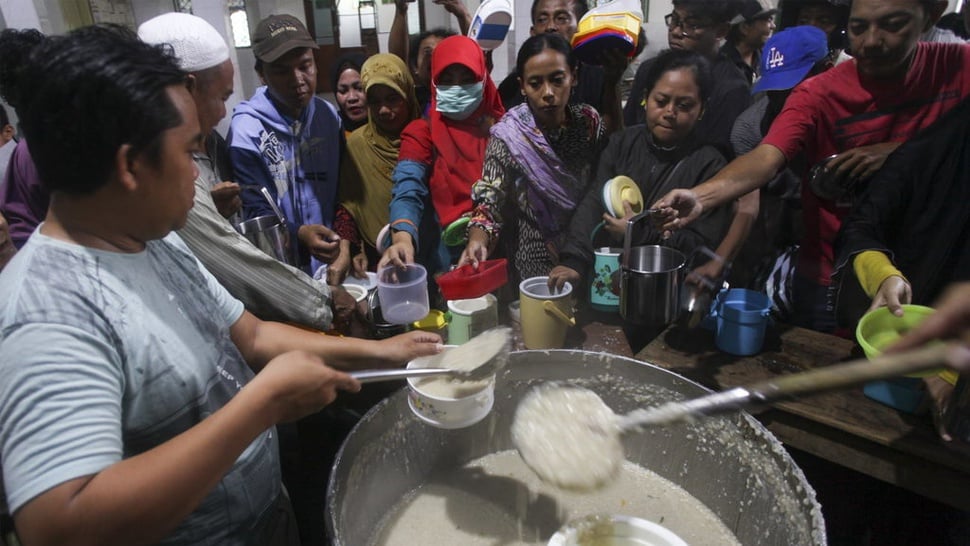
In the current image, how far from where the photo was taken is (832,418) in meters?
1.51

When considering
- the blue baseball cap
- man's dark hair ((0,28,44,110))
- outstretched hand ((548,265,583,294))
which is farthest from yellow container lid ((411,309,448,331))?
the blue baseball cap

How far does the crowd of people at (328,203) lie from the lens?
0.80 m

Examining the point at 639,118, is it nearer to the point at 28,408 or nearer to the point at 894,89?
the point at 894,89

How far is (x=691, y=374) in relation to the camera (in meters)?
1.77

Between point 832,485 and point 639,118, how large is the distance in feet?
7.11

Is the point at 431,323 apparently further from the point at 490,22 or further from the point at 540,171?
the point at 490,22

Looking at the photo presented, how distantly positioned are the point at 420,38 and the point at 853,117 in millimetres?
2641

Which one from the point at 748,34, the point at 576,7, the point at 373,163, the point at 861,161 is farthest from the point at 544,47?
the point at 748,34

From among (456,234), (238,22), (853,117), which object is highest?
(238,22)

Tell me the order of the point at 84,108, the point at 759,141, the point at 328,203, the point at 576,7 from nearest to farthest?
the point at 84,108 → the point at 759,141 → the point at 328,203 → the point at 576,7

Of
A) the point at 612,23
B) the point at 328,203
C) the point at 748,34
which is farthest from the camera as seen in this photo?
the point at 748,34

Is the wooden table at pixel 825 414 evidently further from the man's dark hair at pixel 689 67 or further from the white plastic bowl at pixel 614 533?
the man's dark hair at pixel 689 67

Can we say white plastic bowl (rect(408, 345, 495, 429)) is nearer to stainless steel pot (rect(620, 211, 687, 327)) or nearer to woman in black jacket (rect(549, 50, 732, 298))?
stainless steel pot (rect(620, 211, 687, 327))

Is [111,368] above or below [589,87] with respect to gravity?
below
